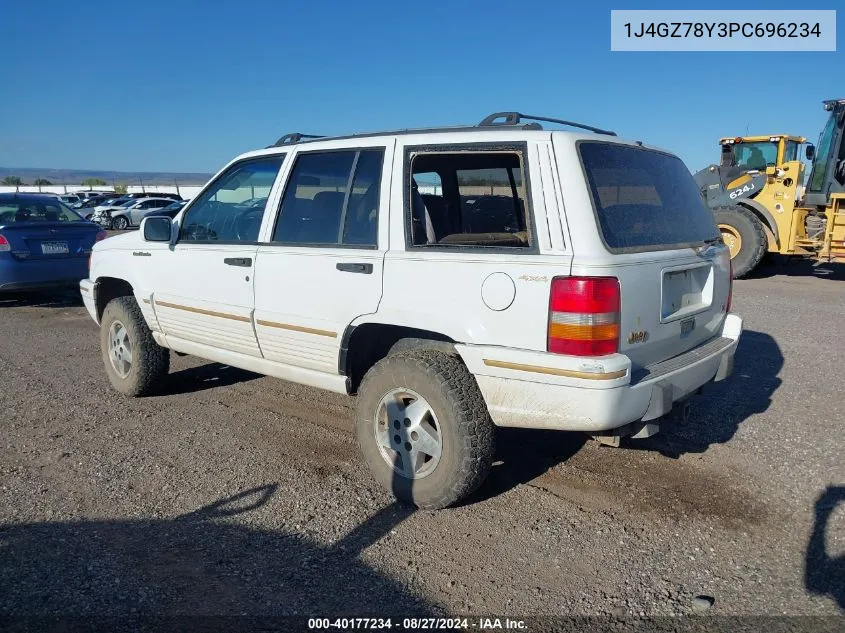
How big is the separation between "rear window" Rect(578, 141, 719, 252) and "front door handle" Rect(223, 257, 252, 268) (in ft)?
7.31

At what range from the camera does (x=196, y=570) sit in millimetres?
3059

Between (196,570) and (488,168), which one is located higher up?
(488,168)

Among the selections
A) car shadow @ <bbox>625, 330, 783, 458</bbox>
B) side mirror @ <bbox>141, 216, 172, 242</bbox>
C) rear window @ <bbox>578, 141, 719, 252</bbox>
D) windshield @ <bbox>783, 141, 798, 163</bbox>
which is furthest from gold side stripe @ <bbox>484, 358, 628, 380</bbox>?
windshield @ <bbox>783, 141, 798, 163</bbox>

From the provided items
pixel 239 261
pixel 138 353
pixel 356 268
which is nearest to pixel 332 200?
pixel 356 268

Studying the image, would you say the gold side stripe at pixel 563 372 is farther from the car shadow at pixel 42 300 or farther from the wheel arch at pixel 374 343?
the car shadow at pixel 42 300

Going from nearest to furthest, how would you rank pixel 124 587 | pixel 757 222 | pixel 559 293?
pixel 124 587
pixel 559 293
pixel 757 222

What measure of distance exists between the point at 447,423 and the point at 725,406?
2837mm

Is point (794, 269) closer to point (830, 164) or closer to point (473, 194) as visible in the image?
point (830, 164)

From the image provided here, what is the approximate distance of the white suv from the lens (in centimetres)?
318

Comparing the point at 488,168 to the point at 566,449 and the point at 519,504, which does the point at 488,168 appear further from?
the point at 519,504

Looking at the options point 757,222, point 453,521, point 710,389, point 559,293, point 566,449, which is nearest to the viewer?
point 559,293

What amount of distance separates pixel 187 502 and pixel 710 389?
4170 mm

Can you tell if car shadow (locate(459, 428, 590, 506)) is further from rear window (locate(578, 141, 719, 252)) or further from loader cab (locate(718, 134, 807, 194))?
loader cab (locate(718, 134, 807, 194))

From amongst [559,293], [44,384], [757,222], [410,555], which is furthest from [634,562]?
[757,222]
